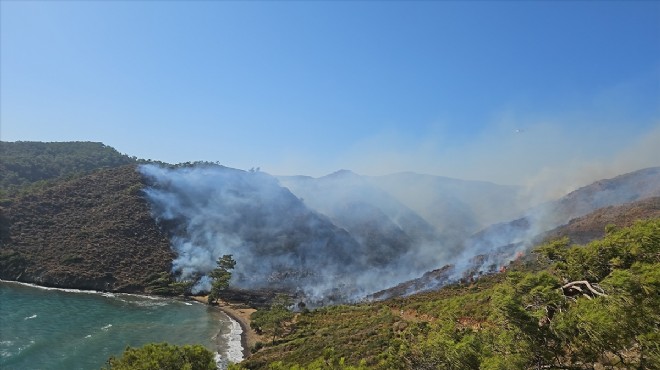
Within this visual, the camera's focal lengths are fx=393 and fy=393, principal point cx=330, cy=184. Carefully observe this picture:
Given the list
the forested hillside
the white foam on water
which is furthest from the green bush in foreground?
the forested hillside

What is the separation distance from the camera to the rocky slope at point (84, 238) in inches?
3113

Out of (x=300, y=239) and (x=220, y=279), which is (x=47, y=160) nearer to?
(x=300, y=239)

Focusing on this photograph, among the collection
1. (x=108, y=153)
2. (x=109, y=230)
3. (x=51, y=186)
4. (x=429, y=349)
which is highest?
A: (x=108, y=153)

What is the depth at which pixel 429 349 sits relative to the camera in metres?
19.8

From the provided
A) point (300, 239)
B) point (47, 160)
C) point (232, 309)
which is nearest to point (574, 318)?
point (232, 309)

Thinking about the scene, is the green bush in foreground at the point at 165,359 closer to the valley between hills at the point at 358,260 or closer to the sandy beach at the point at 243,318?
the valley between hills at the point at 358,260

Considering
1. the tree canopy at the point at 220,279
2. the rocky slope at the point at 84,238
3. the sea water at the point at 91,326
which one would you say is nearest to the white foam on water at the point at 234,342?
the sea water at the point at 91,326

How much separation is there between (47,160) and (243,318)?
13217 centimetres

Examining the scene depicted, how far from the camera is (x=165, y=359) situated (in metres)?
18.1

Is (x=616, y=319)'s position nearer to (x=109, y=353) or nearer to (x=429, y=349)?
(x=429, y=349)

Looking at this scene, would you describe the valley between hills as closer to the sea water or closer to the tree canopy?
the tree canopy

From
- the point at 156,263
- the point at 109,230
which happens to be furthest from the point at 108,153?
the point at 156,263

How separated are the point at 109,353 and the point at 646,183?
438 feet

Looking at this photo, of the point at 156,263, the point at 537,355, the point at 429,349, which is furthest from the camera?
the point at 156,263
